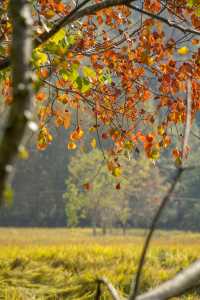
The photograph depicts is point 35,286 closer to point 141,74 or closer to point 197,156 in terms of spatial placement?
point 141,74

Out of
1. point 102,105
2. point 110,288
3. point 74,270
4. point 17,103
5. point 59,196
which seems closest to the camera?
point 17,103

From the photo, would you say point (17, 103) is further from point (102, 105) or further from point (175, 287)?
point (102, 105)

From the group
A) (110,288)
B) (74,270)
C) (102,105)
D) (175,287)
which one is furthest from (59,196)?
(175,287)

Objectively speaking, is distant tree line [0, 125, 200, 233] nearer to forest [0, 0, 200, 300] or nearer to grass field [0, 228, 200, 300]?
forest [0, 0, 200, 300]

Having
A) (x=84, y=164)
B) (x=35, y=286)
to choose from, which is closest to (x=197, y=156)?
(x=84, y=164)

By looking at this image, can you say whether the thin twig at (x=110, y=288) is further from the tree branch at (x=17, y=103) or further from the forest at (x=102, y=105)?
the tree branch at (x=17, y=103)

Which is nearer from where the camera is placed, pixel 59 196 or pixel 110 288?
pixel 110 288

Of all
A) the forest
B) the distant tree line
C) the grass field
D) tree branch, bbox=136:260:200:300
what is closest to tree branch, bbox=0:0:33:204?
the forest

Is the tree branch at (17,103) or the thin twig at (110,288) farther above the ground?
the tree branch at (17,103)

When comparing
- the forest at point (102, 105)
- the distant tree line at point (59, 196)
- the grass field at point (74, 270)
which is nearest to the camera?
the forest at point (102, 105)

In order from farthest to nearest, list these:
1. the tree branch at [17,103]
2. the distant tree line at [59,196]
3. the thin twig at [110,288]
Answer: the distant tree line at [59,196]
the thin twig at [110,288]
the tree branch at [17,103]

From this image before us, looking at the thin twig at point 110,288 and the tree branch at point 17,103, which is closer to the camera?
the tree branch at point 17,103

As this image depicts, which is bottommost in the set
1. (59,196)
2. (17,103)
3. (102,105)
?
(17,103)

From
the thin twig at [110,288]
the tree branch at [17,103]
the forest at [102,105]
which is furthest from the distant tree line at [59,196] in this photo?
the tree branch at [17,103]
